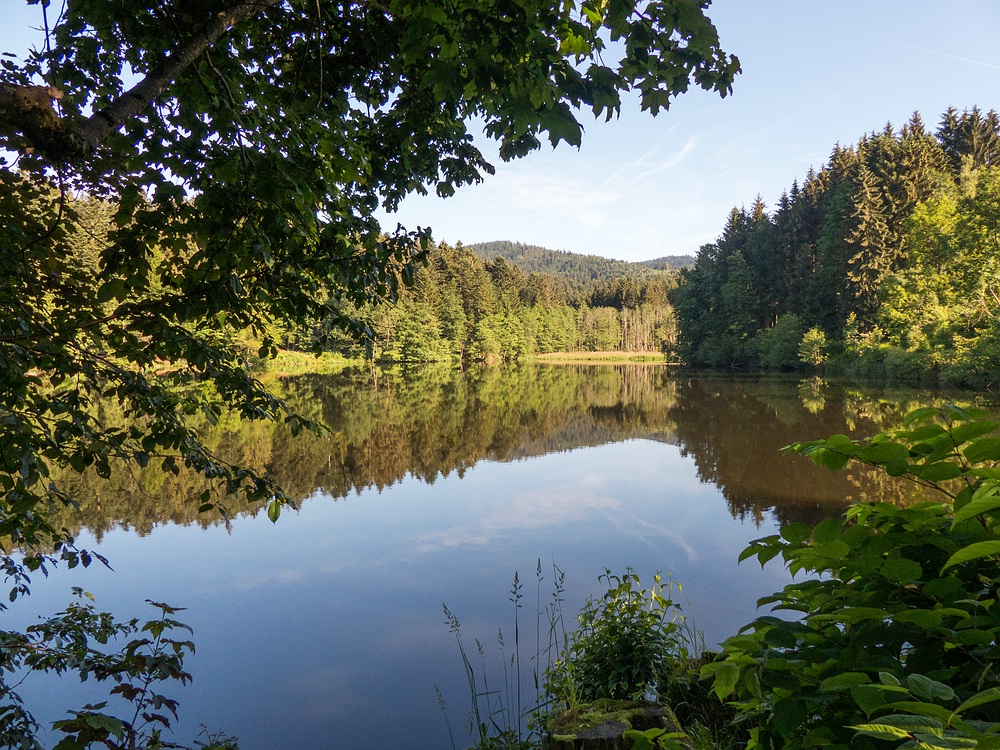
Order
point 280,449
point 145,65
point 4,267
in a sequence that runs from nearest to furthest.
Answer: point 4,267 < point 145,65 < point 280,449

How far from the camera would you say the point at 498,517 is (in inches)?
410

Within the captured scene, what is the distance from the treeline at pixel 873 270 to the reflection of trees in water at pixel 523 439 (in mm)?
4238

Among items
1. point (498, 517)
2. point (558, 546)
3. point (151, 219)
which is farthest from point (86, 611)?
point (498, 517)

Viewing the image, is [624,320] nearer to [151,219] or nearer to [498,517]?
[498,517]

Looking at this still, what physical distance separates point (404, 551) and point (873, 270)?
40.2 m

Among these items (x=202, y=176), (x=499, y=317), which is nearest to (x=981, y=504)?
(x=202, y=176)

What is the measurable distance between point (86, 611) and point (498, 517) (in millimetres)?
7613

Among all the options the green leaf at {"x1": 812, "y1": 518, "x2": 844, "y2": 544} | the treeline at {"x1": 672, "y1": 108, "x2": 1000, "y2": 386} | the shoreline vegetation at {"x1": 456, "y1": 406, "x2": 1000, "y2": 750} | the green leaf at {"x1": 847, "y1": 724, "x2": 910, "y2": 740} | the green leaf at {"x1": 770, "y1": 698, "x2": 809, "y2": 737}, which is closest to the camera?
the green leaf at {"x1": 847, "y1": 724, "x2": 910, "y2": 740}

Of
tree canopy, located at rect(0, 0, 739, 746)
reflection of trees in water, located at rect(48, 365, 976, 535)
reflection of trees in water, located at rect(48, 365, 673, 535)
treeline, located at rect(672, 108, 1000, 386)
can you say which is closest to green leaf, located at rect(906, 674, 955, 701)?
tree canopy, located at rect(0, 0, 739, 746)

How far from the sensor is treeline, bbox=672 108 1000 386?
22766 millimetres

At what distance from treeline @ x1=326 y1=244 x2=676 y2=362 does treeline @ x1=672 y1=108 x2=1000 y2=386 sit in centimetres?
1640

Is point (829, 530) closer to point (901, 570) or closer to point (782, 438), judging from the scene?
point (901, 570)

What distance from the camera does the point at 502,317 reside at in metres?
Answer: 80.2

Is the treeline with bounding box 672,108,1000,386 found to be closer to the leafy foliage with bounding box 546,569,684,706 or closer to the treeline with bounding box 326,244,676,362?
the treeline with bounding box 326,244,676,362
